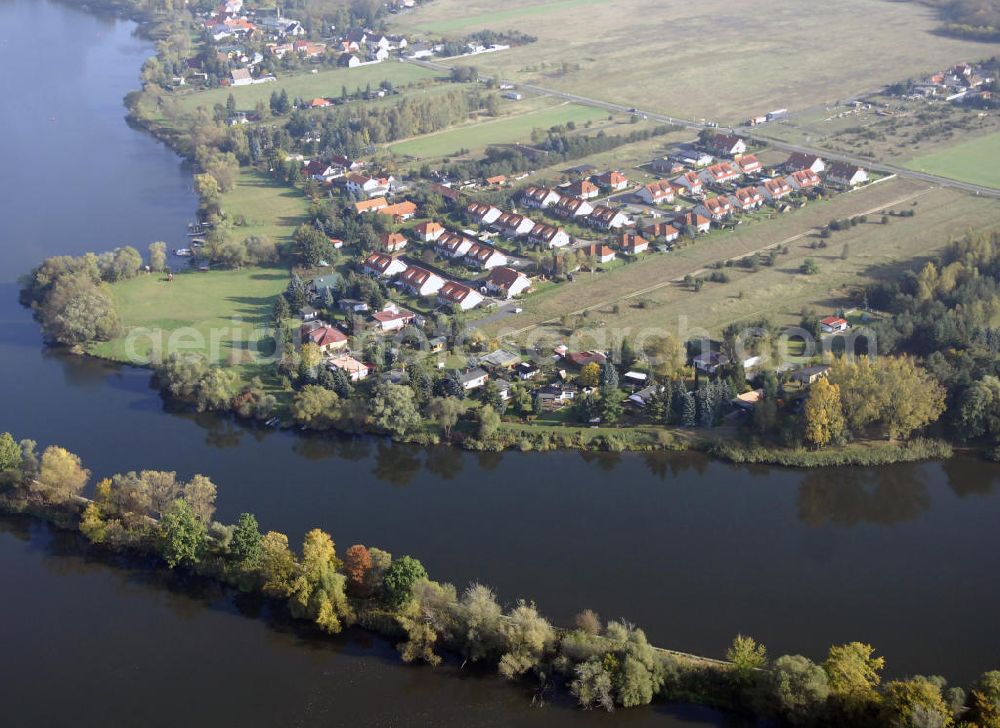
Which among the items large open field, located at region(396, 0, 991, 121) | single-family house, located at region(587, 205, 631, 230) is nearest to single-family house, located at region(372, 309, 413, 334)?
single-family house, located at region(587, 205, 631, 230)

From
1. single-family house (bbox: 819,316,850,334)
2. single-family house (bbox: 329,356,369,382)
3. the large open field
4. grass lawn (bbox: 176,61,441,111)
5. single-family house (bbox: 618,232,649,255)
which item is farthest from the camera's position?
grass lawn (bbox: 176,61,441,111)

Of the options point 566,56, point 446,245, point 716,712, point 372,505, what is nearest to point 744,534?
point 716,712

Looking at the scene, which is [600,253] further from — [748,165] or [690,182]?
[748,165]

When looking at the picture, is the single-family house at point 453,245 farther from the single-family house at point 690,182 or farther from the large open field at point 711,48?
the large open field at point 711,48

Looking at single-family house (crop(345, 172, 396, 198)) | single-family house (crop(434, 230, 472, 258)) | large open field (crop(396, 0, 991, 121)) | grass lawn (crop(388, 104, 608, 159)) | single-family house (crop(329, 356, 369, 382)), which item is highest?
large open field (crop(396, 0, 991, 121))

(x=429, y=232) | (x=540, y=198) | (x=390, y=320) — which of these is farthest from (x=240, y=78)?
(x=390, y=320)

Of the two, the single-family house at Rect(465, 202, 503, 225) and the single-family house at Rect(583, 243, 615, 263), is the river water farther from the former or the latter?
the single-family house at Rect(465, 202, 503, 225)

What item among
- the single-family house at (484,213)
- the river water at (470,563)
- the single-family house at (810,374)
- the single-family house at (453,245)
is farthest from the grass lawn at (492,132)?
the single-family house at (810,374)
